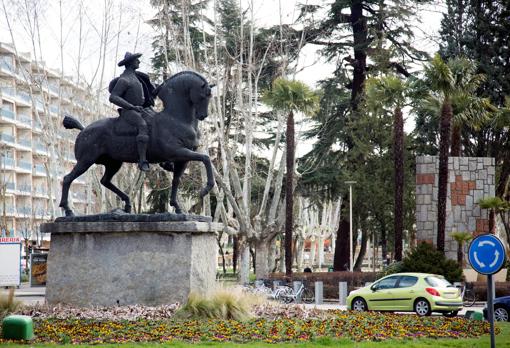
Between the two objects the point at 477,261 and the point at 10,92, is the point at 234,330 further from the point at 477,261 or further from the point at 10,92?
the point at 10,92

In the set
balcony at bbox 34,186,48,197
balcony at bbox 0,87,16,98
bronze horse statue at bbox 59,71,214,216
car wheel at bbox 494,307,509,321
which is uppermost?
balcony at bbox 0,87,16,98

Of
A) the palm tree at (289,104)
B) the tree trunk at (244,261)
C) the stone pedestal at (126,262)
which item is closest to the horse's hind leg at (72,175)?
the stone pedestal at (126,262)

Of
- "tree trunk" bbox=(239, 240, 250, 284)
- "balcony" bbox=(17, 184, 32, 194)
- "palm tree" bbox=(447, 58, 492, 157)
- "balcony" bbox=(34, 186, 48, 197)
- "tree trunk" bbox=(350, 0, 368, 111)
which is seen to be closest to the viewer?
"palm tree" bbox=(447, 58, 492, 157)

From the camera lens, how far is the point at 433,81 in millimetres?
32469

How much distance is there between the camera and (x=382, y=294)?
76.2 ft

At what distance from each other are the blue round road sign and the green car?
38.3 ft

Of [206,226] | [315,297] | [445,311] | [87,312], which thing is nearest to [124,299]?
[87,312]

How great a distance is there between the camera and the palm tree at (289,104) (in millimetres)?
35594

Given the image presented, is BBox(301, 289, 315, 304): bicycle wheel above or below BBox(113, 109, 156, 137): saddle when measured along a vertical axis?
below

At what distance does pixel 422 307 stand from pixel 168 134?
10.7 m

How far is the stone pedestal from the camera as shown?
49.3ft

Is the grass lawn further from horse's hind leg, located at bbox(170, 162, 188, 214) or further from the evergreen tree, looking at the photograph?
the evergreen tree

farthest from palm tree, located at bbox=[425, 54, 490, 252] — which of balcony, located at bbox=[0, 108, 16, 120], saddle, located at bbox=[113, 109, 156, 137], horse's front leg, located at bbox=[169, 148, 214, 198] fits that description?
balcony, located at bbox=[0, 108, 16, 120]

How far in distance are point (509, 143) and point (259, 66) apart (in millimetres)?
15754
